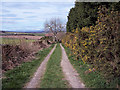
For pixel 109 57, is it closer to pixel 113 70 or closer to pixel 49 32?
pixel 113 70

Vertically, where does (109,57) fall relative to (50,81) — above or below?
above

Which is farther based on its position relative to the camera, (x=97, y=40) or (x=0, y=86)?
(x=97, y=40)

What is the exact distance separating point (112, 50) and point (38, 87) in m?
4.13

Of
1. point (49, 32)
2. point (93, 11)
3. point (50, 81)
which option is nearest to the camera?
point (50, 81)

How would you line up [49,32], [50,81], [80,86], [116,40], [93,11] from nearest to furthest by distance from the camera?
1. [116,40]
2. [80,86]
3. [50,81]
4. [93,11]
5. [49,32]

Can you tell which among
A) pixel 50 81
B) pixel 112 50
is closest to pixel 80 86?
pixel 50 81

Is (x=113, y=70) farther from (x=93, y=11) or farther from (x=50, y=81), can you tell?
(x=93, y=11)

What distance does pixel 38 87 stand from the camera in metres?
6.70

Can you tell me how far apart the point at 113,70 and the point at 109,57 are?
2.28 feet

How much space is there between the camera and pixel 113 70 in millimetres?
6844

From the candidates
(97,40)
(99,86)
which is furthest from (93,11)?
(99,86)

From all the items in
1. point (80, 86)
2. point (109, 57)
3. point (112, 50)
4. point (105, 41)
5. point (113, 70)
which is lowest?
point (80, 86)

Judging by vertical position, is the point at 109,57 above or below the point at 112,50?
below

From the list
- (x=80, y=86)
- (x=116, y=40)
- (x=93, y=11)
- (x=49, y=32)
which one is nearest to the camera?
(x=116, y=40)
